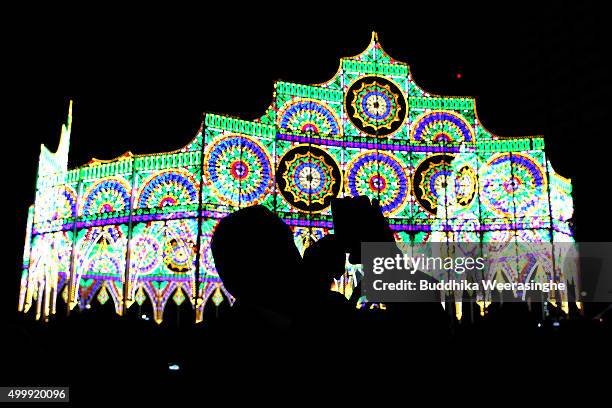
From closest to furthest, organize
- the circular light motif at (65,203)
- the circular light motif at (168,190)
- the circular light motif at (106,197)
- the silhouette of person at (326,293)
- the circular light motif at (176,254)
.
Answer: the silhouette of person at (326,293) < the circular light motif at (168,190) < the circular light motif at (176,254) < the circular light motif at (106,197) < the circular light motif at (65,203)

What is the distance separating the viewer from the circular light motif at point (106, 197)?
22016mm

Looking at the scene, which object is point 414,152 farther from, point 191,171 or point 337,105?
point 191,171

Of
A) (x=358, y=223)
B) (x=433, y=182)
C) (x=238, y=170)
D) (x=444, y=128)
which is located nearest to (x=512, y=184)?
(x=433, y=182)

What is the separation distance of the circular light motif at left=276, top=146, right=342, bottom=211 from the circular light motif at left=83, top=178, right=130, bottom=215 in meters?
6.12

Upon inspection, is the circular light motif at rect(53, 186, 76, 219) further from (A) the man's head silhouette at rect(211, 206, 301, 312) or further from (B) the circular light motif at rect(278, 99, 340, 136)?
(A) the man's head silhouette at rect(211, 206, 301, 312)

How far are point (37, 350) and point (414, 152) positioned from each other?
22186mm

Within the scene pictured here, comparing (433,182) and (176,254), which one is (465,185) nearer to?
(433,182)

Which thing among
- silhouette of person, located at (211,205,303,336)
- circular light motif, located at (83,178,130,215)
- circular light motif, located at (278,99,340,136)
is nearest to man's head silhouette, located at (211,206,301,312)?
silhouette of person, located at (211,205,303,336)

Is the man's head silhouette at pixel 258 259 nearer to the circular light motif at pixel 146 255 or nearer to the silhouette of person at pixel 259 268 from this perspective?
the silhouette of person at pixel 259 268

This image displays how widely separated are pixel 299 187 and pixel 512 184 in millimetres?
8927

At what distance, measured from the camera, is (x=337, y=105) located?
23719mm

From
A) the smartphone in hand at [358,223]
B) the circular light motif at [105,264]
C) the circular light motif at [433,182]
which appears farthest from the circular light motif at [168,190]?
the smartphone in hand at [358,223]

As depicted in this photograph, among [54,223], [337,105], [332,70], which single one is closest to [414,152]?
[337,105]

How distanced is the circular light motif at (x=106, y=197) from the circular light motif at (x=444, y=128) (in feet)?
40.9
